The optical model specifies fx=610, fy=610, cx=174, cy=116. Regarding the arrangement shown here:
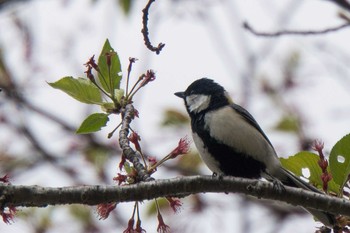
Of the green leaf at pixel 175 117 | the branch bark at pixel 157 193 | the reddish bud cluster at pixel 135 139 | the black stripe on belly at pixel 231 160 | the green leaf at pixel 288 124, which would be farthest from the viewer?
the green leaf at pixel 288 124

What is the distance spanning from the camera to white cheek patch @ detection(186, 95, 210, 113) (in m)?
4.79

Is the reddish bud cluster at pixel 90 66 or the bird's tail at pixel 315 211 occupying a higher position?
the reddish bud cluster at pixel 90 66

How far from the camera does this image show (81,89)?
3520mm

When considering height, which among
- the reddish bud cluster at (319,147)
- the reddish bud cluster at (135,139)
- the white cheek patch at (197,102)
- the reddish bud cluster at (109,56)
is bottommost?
the reddish bud cluster at (319,147)

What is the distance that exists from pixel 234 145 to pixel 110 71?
A: 1.19m

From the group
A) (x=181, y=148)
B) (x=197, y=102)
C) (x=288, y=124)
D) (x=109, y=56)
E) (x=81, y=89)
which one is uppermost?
(x=288, y=124)

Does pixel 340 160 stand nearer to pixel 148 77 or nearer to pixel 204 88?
pixel 148 77

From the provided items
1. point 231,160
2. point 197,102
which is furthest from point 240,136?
point 197,102

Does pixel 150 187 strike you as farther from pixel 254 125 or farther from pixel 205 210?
pixel 205 210

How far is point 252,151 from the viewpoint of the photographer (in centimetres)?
437

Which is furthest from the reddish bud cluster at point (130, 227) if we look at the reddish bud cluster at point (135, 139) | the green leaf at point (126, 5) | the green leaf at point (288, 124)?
the green leaf at point (288, 124)

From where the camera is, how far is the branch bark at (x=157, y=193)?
2.71m

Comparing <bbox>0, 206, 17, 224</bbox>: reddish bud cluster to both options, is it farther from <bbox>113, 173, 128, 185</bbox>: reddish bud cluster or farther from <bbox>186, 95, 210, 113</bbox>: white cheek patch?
<bbox>186, 95, 210, 113</bbox>: white cheek patch

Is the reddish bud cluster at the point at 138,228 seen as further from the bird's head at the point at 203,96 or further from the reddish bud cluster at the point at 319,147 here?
the bird's head at the point at 203,96
